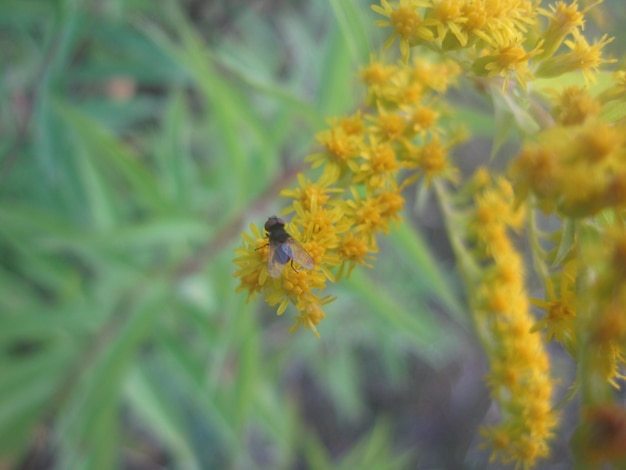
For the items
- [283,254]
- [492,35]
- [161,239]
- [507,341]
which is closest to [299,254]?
[283,254]

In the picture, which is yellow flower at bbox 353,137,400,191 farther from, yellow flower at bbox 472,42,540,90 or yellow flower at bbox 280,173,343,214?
yellow flower at bbox 472,42,540,90

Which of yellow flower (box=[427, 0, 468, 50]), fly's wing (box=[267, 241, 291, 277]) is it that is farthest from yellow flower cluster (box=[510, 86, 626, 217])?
fly's wing (box=[267, 241, 291, 277])

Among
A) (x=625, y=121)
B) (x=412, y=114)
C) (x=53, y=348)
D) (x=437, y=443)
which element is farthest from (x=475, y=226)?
(x=437, y=443)

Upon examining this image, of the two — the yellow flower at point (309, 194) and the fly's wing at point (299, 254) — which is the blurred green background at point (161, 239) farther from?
the fly's wing at point (299, 254)

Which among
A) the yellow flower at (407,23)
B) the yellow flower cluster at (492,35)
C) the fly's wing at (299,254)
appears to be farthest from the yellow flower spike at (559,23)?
the fly's wing at (299,254)

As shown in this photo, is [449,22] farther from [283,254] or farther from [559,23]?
[283,254]

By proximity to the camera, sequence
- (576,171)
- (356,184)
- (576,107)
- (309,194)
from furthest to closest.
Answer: (356,184), (309,194), (576,107), (576,171)

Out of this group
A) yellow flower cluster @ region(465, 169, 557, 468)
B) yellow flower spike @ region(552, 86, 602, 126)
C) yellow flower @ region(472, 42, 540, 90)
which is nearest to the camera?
yellow flower spike @ region(552, 86, 602, 126)
